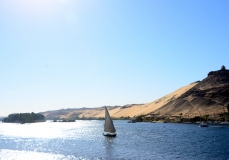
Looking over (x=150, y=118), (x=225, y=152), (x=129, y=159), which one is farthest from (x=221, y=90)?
(x=129, y=159)

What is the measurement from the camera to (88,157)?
52812 mm

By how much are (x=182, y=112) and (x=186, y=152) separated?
400 ft

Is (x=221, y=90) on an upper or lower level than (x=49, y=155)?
upper

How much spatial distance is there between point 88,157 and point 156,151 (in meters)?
14.3

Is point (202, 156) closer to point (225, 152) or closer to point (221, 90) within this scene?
point (225, 152)

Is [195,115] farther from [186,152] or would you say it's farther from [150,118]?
[186,152]

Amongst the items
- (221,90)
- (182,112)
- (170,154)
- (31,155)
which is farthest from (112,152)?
(221,90)

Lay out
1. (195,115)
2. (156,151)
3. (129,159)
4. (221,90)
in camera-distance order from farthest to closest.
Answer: (221,90) < (195,115) < (156,151) < (129,159)

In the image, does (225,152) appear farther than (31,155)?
No

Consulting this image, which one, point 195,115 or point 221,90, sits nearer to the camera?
point 195,115

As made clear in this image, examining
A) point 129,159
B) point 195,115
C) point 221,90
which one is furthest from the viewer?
point 221,90

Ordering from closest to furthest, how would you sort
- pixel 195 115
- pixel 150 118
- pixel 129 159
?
pixel 129 159, pixel 195 115, pixel 150 118

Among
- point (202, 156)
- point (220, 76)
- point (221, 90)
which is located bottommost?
point (202, 156)

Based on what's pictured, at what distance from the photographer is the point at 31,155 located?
59.4 metres
